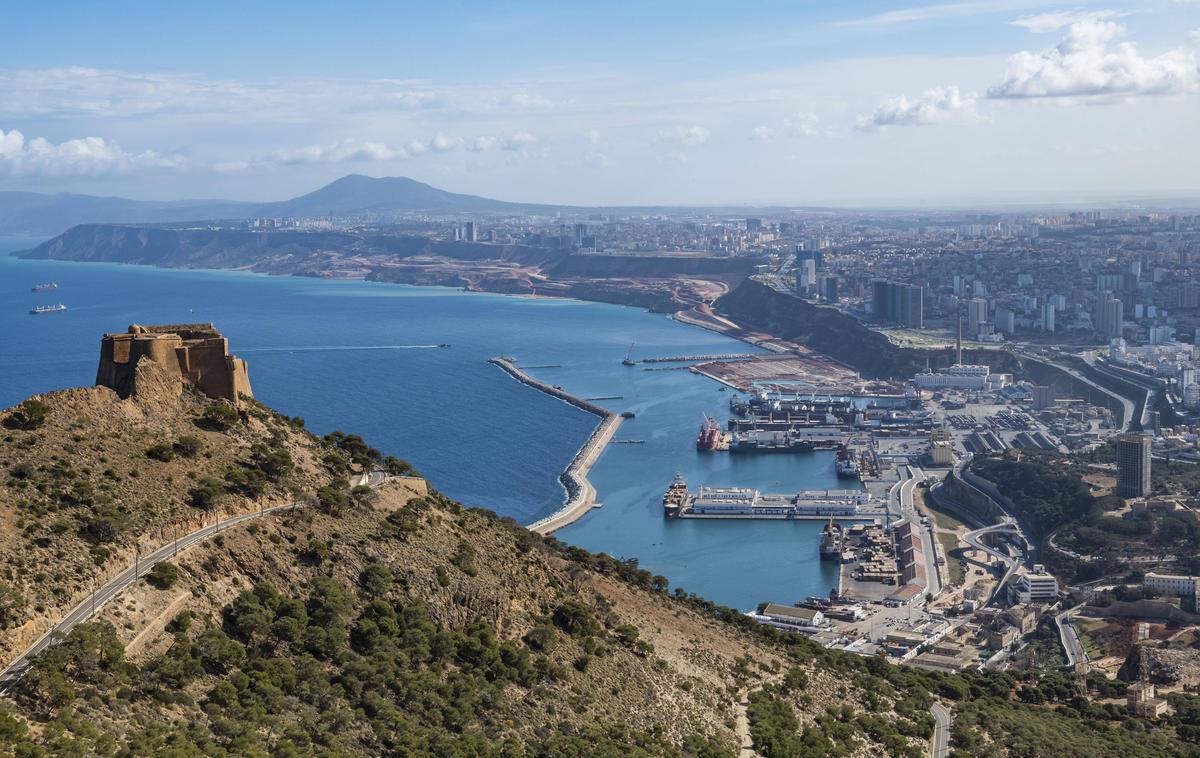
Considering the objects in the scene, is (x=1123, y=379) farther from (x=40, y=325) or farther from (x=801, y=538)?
(x=40, y=325)

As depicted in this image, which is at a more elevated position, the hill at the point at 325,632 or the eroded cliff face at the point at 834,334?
the hill at the point at 325,632

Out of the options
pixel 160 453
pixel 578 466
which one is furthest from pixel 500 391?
pixel 160 453

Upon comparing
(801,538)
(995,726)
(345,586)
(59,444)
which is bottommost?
(801,538)

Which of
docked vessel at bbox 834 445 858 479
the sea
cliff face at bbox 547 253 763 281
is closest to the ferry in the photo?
the sea

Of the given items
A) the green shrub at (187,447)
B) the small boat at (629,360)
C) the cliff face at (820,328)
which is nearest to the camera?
the green shrub at (187,447)

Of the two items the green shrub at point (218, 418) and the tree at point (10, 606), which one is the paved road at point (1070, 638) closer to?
the green shrub at point (218, 418)

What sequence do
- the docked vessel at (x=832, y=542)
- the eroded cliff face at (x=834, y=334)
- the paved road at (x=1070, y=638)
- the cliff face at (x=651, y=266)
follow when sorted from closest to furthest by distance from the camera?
1. the paved road at (x=1070, y=638)
2. the docked vessel at (x=832, y=542)
3. the eroded cliff face at (x=834, y=334)
4. the cliff face at (x=651, y=266)

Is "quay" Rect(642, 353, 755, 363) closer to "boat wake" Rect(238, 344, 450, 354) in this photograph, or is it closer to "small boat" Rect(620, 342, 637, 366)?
"small boat" Rect(620, 342, 637, 366)

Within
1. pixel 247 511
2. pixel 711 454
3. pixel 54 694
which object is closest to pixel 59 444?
pixel 247 511

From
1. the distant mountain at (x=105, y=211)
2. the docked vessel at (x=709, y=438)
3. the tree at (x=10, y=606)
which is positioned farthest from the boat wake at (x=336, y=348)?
the distant mountain at (x=105, y=211)
